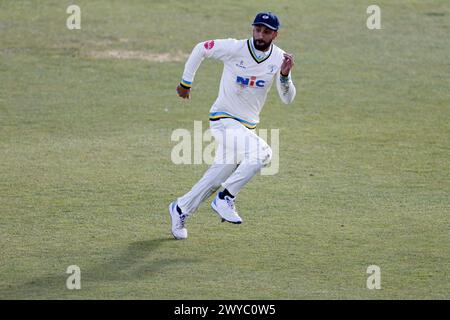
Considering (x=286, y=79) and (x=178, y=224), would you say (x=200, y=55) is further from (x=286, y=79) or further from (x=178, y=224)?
(x=178, y=224)

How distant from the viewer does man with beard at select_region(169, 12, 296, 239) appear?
358 inches

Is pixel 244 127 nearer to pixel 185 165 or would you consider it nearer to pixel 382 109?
pixel 185 165

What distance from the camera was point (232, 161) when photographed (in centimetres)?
928

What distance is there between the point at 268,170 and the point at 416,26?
865 cm

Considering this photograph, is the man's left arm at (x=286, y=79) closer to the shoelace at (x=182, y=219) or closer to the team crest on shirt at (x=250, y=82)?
the team crest on shirt at (x=250, y=82)

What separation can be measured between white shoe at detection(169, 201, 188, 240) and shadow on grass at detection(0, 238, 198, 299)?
0.40 ft

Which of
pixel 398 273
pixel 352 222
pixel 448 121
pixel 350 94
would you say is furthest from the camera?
pixel 350 94

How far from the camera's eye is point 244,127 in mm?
9422

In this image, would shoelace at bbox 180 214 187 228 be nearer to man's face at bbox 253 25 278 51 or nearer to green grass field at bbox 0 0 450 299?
green grass field at bbox 0 0 450 299

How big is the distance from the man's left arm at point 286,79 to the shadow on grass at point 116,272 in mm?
1926

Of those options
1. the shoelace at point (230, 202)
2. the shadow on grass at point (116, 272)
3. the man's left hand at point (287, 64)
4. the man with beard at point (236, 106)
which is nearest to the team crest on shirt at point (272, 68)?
the man with beard at point (236, 106)

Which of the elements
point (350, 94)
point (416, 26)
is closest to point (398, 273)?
point (350, 94)

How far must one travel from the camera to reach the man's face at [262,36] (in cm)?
914

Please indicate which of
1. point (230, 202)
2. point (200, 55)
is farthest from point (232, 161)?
point (200, 55)
